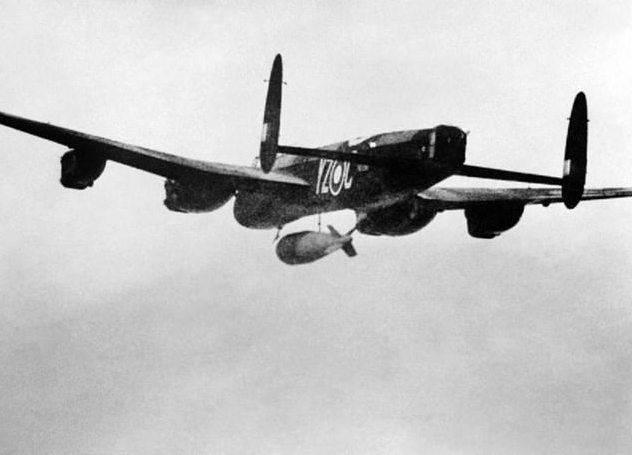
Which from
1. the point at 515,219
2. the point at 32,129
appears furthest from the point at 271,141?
the point at 515,219

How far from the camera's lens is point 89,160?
47.0 metres

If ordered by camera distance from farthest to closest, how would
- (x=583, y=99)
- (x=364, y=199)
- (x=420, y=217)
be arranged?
(x=420, y=217)
(x=364, y=199)
(x=583, y=99)

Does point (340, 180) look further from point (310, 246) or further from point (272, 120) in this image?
point (272, 120)

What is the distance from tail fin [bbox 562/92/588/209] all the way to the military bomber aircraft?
33mm

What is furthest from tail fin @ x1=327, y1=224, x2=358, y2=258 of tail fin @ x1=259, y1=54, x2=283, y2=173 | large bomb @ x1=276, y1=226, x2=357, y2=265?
tail fin @ x1=259, y1=54, x2=283, y2=173

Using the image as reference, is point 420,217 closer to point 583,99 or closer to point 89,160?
point 583,99

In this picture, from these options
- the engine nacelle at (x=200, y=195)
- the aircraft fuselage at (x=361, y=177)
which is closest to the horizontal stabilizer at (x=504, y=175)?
the aircraft fuselage at (x=361, y=177)

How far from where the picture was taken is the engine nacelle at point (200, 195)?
50.4 m

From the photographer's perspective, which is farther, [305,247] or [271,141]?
[305,247]

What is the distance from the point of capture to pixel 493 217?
5322 cm

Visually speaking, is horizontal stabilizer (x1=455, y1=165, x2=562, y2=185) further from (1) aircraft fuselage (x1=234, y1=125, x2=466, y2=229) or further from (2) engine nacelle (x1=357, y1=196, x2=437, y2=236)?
(2) engine nacelle (x1=357, y1=196, x2=437, y2=236)

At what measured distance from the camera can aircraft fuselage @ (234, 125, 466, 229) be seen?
44.4 meters

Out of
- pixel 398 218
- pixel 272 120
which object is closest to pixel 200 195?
pixel 398 218

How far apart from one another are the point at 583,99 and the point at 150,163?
51.2 feet
